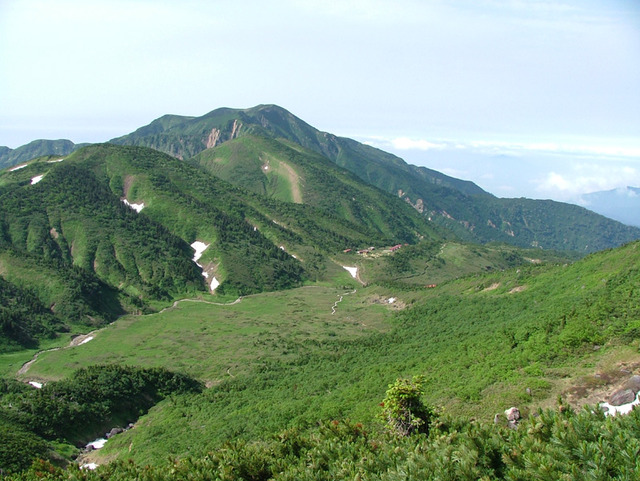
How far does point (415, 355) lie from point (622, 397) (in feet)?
127

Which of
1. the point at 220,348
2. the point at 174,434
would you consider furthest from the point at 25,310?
the point at 174,434

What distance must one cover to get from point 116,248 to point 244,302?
55.5 m

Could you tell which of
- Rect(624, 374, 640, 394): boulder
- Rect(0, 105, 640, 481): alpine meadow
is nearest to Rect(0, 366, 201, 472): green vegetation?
Rect(0, 105, 640, 481): alpine meadow

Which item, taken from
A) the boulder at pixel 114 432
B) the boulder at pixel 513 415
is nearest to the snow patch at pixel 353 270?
the boulder at pixel 114 432

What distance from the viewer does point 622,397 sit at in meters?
34.5

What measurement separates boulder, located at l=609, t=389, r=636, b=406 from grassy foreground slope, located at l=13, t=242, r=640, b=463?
4.44m

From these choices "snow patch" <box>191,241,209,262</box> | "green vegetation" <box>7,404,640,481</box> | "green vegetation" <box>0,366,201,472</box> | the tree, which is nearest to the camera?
"green vegetation" <box>7,404,640,481</box>

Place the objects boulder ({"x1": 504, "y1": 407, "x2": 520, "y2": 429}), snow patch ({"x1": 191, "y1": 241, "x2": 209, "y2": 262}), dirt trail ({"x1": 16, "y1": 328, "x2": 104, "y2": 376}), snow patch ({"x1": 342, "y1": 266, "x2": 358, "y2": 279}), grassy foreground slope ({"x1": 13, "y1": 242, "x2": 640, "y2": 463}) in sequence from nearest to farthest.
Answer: boulder ({"x1": 504, "y1": 407, "x2": 520, "y2": 429})
grassy foreground slope ({"x1": 13, "y1": 242, "x2": 640, "y2": 463})
dirt trail ({"x1": 16, "y1": 328, "x2": 104, "y2": 376})
snow patch ({"x1": 191, "y1": 241, "x2": 209, "y2": 262})
snow patch ({"x1": 342, "y1": 266, "x2": 358, "y2": 279})

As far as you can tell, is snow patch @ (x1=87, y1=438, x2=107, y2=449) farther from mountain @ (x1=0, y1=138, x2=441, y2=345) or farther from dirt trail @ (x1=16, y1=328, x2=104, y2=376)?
mountain @ (x1=0, y1=138, x2=441, y2=345)

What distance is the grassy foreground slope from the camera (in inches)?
1807

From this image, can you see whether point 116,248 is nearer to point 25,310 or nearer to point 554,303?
point 25,310

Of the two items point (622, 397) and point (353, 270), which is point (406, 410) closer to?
point (622, 397)

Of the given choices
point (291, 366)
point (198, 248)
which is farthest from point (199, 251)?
point (291, 366)

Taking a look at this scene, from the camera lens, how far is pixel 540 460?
66.4 feet
